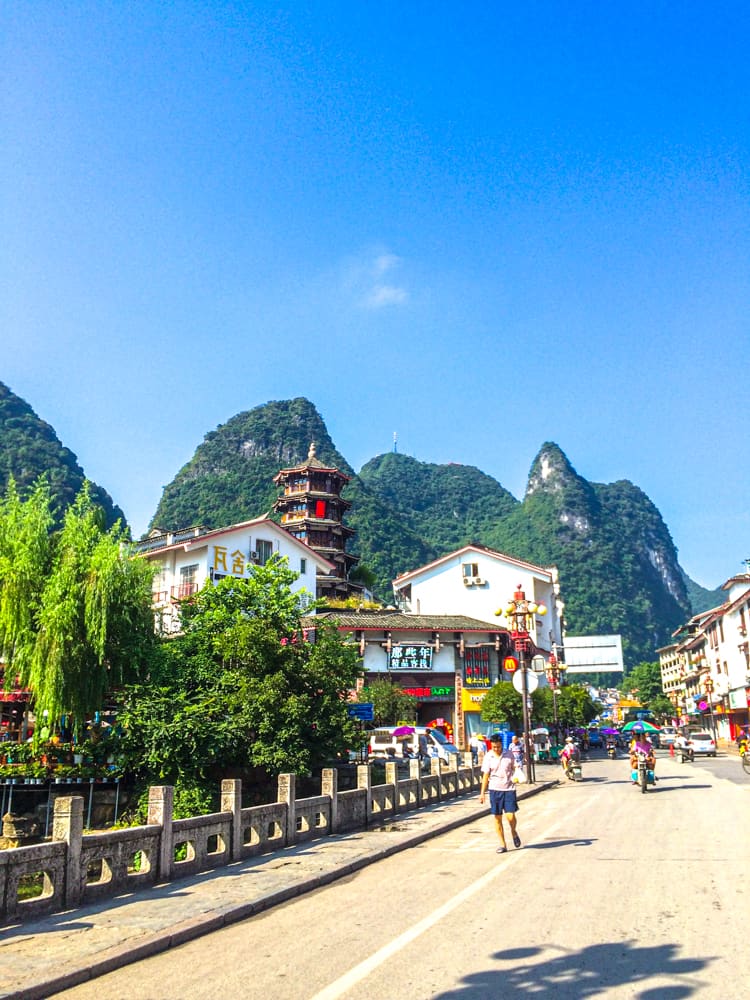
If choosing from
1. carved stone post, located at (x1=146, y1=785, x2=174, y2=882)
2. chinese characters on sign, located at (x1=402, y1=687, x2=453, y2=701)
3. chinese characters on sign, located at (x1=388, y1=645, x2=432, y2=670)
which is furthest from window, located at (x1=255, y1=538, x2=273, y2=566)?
carved stone post, located at (x1=146, y1=785, x2=174, y2=882)

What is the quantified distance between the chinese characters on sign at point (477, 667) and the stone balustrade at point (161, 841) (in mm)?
28990

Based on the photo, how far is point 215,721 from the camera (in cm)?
1930

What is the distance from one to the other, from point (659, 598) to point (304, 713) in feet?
593

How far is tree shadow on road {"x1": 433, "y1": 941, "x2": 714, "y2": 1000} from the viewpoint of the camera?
5246 millimetres

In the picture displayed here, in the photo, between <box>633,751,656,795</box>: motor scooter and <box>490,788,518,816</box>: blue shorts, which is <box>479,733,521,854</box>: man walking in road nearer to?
<box>490,788,518,816</box>: blue shorts

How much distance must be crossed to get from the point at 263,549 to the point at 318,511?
15497mm

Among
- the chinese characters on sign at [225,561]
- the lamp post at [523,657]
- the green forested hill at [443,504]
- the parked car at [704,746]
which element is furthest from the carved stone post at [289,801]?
the green forested hill at [443,504]

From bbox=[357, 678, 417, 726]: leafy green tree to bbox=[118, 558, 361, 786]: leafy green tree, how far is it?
1618 centimetres

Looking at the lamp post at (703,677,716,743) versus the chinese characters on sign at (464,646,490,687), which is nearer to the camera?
the chinese characters on sign at (464,646,490,687)

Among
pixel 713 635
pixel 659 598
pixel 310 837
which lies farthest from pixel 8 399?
pixel 659 598

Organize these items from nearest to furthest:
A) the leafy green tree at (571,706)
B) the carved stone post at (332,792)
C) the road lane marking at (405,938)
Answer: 1. the road lane marking at (405,938)
2. the carved stone post at (332,792)
3. the leafy green tree at (571,706)

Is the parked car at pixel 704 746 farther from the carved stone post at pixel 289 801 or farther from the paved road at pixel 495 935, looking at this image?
the carved stone post at pixel 289 801

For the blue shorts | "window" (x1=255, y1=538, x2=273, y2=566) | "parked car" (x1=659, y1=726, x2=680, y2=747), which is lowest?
"parked car" (x1=659, y1=726, x2=680, y2=747)

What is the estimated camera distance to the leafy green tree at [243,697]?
18.3 metres
